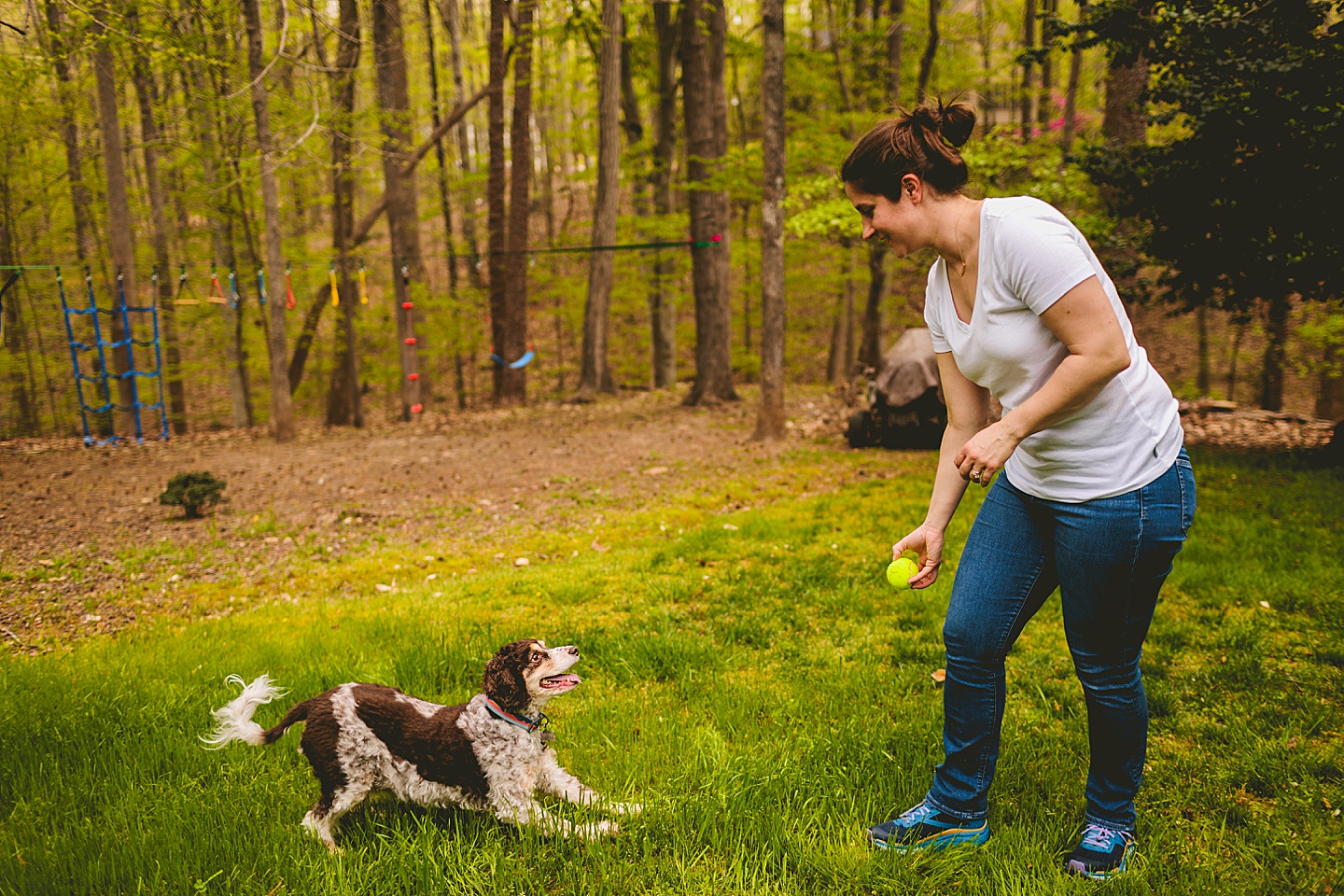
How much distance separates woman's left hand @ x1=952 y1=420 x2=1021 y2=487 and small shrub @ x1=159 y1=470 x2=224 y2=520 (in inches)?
290

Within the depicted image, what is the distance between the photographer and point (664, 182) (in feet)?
55.5

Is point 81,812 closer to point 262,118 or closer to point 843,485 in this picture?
point 843,485

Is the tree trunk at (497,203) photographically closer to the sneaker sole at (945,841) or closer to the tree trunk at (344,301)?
the tree trunk at (344,301)

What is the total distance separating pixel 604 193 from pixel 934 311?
37.9 feet

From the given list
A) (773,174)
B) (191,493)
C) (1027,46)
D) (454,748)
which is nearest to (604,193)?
(773,174)

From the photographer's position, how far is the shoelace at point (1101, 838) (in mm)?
2166

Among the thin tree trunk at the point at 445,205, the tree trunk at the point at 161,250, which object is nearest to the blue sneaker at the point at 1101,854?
the tree trunk at the point at 161,250

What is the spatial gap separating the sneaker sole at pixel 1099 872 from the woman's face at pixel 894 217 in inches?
70.0

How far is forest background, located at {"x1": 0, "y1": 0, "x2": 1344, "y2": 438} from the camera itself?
668 cm

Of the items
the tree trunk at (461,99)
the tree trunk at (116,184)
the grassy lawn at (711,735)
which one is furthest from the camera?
the tree trunk at (461,99)

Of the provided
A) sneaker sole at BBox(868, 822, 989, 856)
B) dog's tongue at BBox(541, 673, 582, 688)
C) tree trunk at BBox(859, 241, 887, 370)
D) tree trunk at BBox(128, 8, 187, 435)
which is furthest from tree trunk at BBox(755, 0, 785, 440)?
tree trunk at BBox(128, 8, 187, 435)

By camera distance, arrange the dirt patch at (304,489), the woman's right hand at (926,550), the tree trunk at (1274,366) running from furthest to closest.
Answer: the tree trunk at (1274,366), the dirt patch at (304,489), the woman's right hand at (926,550)

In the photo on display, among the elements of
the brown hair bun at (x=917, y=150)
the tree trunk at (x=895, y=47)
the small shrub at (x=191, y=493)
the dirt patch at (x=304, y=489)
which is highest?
the tree trunk at (x=895, y=47)

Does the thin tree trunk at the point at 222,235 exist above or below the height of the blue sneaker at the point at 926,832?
above
